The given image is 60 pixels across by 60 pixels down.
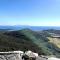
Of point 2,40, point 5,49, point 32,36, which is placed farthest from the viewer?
point 32,36

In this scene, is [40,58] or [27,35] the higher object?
[27,35]

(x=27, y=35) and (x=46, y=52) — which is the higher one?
(x=27, y=35)

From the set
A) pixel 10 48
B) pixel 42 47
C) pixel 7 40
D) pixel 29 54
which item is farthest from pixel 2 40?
pixel 29 54

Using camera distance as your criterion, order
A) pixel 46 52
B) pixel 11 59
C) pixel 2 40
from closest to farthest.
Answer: pixel 11 59 < pixel 46 52 < pixel 2 40

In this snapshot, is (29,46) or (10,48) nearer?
(10,48)

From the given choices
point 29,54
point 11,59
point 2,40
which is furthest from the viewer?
point 2,40

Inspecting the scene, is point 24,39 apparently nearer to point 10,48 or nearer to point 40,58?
point 10,48

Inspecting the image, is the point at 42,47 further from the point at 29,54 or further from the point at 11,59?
the point at 11,59

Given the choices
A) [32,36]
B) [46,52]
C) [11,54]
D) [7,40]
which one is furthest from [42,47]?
Answer: [11,54]

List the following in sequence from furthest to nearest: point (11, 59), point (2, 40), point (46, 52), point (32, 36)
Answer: point (32, 36) < point (2, 40) < point (46, 52) < point (11, 59)
